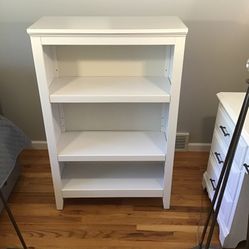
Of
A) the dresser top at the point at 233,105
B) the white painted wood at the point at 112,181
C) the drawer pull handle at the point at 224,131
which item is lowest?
the white painted wood at the point at 112,181

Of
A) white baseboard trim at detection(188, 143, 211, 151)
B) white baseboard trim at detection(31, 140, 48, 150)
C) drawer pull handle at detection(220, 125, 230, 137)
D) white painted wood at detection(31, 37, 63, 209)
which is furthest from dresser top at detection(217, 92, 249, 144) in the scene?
white baseboard trim at detection(31, 140, 48, 150)

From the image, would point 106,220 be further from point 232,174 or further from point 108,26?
point 108,26

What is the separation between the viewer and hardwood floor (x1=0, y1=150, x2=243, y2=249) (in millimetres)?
1526

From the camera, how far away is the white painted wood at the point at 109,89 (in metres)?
1.37

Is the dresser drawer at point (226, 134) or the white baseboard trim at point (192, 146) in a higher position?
the dresser drawer at point (226, 134)

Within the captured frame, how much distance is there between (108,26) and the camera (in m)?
1.28

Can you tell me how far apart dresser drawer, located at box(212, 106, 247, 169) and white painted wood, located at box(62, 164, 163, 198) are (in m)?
0.45

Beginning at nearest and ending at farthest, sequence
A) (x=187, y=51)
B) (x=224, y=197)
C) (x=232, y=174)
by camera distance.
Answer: (x=232, y=174)
(x=224, y=197)
(x=187, y=51)

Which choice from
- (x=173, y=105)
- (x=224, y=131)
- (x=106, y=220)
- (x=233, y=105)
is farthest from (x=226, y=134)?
(x=106, y=220)

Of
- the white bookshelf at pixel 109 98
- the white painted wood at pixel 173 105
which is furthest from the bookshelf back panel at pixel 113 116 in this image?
the white painted wood at pixel 173 105

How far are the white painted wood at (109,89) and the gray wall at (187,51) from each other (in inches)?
18.7

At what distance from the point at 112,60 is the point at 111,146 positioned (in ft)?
1.62

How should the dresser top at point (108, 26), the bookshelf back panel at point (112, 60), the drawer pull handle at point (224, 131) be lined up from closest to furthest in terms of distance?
the dresser top at point (108, 26) → the drawer pull handle at point (224, 131) → the bookshelf back panel at point (112, 60)

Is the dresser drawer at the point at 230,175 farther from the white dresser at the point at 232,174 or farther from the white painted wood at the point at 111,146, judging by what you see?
the white painted wood at the point at 111,146
